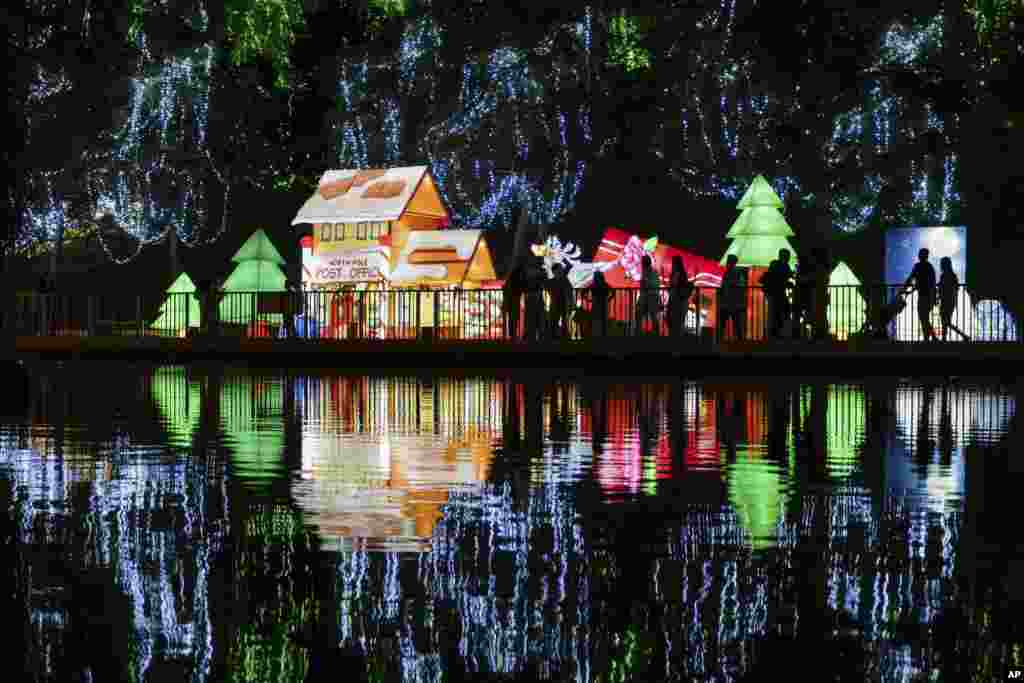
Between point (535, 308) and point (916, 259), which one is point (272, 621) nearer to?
point (535, 308)

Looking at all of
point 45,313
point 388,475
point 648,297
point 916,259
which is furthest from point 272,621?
point 45,313

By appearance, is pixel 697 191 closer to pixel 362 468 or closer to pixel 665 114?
pixel 665 114

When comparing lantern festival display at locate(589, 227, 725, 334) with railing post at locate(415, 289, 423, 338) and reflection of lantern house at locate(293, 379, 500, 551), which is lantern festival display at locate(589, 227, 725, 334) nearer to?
railing post at locate(415, 289, 423, 338)

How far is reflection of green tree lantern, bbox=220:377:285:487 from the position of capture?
10.8m

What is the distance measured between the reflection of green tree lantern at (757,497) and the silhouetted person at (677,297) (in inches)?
836

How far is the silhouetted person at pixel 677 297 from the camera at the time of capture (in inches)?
1284

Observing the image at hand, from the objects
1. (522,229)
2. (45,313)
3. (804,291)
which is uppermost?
(522,229)

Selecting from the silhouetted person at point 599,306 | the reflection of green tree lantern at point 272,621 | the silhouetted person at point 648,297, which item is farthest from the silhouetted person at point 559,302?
the reflection of green tree lantern at point 272,621

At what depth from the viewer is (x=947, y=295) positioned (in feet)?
102

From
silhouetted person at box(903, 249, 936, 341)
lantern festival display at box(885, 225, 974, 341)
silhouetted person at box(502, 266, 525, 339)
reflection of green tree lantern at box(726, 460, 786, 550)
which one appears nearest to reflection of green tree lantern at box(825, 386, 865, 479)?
reflection of green tree lantern at box(726, 460, 786, 550)

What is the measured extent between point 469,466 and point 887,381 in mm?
15666

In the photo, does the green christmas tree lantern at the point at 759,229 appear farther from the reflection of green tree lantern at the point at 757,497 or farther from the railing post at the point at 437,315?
the reflection of green tree lantern at the point at 757,497

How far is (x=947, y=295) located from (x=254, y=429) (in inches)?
761

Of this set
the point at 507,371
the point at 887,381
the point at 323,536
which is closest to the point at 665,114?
the point at 507,371
